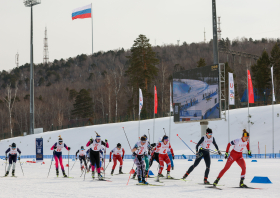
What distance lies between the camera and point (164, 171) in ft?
60.0

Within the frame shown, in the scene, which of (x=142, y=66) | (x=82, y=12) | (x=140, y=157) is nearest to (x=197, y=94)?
(x=140, y=157)

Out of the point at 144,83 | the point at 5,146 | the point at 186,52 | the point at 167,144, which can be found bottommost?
the point at 5,146

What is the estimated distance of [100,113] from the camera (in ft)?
346

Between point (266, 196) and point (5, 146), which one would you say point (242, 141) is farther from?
point (5, 146)

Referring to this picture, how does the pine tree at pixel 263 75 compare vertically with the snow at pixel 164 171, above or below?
above

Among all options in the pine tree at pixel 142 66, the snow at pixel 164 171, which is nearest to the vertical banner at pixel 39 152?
the snow at pixel 164 171

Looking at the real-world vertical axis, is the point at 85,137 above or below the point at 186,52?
below

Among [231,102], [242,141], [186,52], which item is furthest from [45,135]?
→ [186,52]

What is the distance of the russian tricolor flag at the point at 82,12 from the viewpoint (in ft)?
201

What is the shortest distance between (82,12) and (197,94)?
38375mm

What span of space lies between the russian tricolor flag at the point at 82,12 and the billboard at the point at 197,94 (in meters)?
34.4

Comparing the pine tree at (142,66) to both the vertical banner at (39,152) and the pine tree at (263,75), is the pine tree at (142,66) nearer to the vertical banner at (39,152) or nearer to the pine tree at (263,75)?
the pine tree at (263,75)

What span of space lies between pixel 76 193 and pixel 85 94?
244 feet

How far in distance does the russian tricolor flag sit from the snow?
64.6 feet
